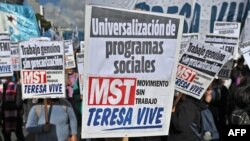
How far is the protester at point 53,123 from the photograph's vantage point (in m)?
6.80

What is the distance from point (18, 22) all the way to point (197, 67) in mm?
15798

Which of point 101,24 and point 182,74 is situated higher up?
point 101,24

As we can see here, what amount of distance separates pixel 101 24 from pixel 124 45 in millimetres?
308

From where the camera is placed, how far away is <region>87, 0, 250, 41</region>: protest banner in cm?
870

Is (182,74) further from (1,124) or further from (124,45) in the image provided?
(1,124)

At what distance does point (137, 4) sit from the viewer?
8.57 meters

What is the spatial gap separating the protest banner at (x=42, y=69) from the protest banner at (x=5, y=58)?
1.80 m

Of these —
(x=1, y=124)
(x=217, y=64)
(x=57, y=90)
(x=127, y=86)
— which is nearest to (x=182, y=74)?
(x=217, y=64)

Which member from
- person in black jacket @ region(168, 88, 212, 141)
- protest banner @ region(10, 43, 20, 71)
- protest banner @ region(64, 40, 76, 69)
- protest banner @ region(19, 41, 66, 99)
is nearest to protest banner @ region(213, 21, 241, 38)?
protest banner @ region(64, 40, 76, 69)

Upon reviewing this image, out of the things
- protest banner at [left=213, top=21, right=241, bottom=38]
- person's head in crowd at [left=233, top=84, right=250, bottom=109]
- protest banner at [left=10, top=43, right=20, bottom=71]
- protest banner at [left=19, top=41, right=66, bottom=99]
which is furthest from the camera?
protest banner at [left=10, top=43, right=20, bottom=71]

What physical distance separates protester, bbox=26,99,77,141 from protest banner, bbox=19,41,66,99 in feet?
1.00

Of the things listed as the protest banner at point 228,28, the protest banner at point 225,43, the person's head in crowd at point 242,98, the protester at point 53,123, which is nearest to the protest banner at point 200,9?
the protest banner at point 225,43

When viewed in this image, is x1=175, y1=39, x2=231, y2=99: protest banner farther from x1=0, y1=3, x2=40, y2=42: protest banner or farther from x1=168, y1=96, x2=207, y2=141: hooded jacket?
x1=0, y1=3, x2=40, y2=42: protest banner

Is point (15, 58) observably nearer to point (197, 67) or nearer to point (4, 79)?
point (4, 79)
